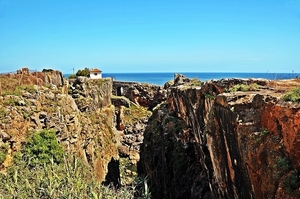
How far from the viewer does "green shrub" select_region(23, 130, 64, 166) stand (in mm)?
23516

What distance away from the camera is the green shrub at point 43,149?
23.5m

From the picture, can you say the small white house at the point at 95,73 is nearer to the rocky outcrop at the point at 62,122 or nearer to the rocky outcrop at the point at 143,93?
the rocky outcrop at the point at 143,93

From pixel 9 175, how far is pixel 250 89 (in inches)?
624

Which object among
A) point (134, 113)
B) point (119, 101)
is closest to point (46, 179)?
point (134, 113)

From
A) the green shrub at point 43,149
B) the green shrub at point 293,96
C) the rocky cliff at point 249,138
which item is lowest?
the green shrub at point 43,149

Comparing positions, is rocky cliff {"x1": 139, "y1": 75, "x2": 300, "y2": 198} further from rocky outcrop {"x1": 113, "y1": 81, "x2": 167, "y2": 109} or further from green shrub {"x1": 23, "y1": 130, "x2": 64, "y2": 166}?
rocky outcrop {"x1": 113, "y1": 81, "x2": 167, "y2": 109}

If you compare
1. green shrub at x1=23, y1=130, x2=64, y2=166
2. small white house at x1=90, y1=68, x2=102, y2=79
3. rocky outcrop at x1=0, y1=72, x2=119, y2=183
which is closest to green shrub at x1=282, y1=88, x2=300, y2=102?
green shrub at x1=23, y1=130, x2=64, y2=166

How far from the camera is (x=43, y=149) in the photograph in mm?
24203

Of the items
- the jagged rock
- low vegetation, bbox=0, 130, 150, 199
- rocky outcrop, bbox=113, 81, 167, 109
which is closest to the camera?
low vegetation, bbox=0, 130, 150, 199

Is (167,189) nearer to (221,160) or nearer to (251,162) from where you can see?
(221,160)

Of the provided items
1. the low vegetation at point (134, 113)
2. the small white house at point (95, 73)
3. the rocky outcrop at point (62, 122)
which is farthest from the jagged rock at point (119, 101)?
the rocky outcrop at point (62, 122)

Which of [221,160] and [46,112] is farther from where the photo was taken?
[46,112]

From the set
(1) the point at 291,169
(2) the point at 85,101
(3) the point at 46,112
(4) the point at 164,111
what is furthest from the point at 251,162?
(2) the point at 85,101

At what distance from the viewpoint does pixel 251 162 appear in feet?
34.5
